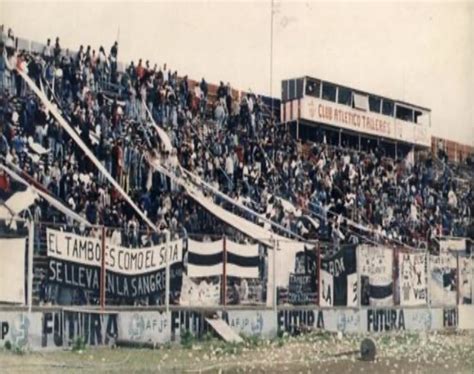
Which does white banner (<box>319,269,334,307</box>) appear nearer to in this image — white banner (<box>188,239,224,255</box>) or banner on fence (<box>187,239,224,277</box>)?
banner on fence (<box>187,239,224,277</box>)

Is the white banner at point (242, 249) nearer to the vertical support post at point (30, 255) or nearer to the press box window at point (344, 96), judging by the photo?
the press box window at point (344, 96)

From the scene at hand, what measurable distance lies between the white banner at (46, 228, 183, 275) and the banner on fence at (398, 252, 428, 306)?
2904 mm

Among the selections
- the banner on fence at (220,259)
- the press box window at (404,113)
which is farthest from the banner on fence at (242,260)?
the press box window at (404,113)

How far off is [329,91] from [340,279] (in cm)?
181

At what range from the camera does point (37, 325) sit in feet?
20.4

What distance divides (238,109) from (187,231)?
1116mm

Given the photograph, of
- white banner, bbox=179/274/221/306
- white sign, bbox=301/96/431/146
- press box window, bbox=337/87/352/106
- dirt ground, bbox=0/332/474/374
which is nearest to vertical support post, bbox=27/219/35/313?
dirt ground, bbox=0/332/474/374

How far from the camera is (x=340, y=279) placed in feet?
28.9

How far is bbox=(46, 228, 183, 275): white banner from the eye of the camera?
256 inches

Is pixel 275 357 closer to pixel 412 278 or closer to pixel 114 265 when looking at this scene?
pixel 114 265

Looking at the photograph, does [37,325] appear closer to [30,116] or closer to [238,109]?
[30,116]

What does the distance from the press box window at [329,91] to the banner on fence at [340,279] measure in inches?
56.7

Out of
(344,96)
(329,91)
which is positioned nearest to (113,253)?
(329,91)

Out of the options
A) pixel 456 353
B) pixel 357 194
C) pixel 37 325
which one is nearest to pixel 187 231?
pixel 37 325
